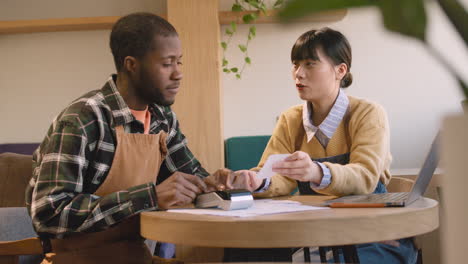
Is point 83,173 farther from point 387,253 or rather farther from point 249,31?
→ point 249,31

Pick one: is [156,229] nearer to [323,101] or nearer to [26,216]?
[26,216]

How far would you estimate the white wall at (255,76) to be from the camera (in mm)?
3715

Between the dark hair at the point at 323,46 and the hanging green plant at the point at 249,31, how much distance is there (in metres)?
1.26

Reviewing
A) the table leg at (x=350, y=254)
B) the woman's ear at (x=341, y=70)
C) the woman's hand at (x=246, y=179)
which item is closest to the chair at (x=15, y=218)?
the woman's hand at (x=246, y=179)

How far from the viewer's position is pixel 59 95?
400 centimetres

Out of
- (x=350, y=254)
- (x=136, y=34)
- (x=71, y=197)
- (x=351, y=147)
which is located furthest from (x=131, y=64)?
(x=350, y=254)

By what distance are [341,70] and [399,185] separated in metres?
0.54

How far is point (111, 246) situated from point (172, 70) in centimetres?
63

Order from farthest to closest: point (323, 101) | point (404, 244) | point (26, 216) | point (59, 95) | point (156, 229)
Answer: point (59, 95)
point (323, 101)
point (26, 216)
point (404, 244)
point (156, 229)

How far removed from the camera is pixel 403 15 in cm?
35

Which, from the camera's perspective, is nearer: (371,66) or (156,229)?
(156,229)

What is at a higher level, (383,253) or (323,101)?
(323,101)

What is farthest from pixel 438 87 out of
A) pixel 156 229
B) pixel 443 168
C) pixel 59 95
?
pixel 443 168

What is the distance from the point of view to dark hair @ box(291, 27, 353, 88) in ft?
7.14
